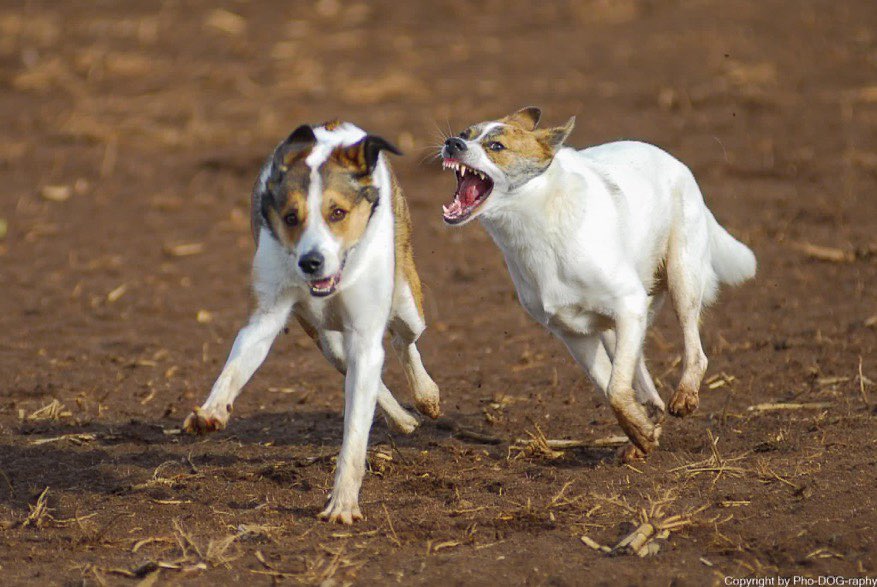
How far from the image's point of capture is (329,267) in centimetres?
566

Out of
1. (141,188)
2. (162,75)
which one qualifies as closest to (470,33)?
(162,75)

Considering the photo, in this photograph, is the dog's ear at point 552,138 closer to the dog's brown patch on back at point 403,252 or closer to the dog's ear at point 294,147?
the dog's brown patch on back at point 403,252

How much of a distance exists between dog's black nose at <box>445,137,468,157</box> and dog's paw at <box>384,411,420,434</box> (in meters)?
1.54

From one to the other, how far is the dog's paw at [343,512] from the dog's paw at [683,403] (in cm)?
185

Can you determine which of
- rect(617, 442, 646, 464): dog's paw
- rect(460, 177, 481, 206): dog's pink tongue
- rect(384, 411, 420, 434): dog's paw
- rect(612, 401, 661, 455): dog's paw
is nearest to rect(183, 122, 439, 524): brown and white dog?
rect(460, 177, 481, 206): dog's pink tongue

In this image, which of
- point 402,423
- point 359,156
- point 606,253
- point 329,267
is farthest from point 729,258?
point 329,267

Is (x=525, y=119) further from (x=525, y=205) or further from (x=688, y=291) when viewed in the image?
(x=688, y=291)

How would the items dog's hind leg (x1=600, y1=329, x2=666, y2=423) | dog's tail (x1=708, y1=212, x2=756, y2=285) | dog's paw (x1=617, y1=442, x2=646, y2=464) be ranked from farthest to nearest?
1. dog's tail (x1=708, y1=212, x2=756, y2=285)
2. dog's hind leg (x1=600, y1=329, x2=666, y2=423)
3. dog's paw (x1=617, y1=442, x2=646, y2=464)

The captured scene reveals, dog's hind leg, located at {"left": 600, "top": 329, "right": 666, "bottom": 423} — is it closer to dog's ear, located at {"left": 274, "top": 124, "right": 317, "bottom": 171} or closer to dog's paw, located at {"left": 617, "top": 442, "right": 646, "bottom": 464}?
dog's paw, located at {"left": 617, "top": 442, "right": 646, "bottom": 464}

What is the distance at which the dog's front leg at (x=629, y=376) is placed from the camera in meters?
6.61

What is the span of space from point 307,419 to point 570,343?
1811 millimetres

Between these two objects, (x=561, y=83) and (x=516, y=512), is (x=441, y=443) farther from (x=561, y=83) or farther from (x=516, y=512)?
(x=561, y=83)

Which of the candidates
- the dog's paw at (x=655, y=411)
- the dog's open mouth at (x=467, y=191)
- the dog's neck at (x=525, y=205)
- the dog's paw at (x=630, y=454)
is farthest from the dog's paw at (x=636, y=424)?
the dog's open mouth at (x=467, y=191)

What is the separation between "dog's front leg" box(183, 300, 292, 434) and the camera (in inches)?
225
